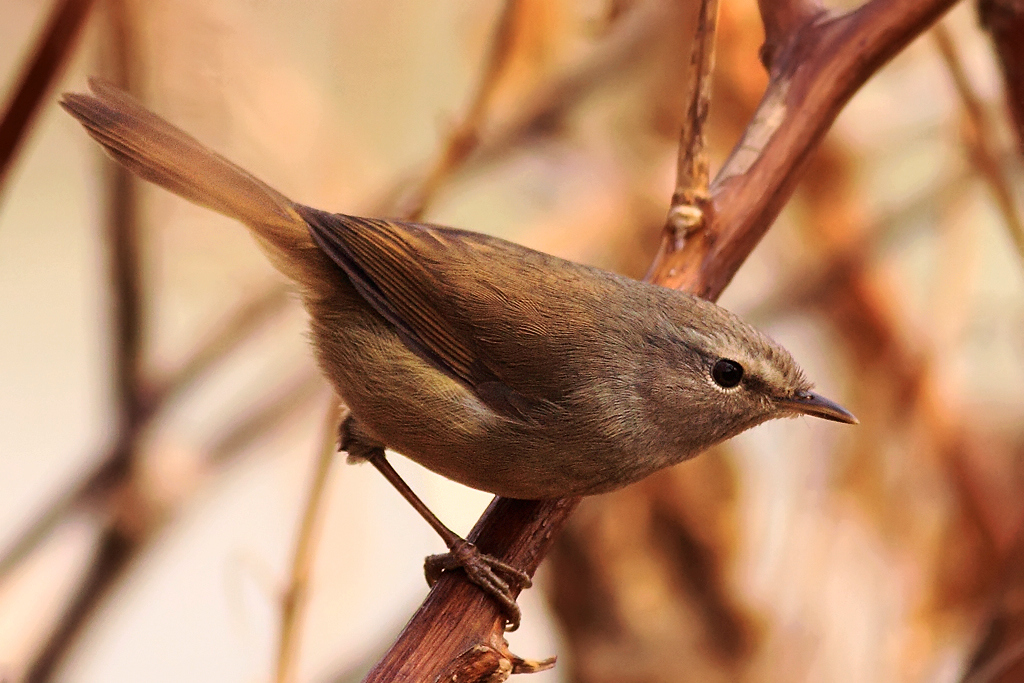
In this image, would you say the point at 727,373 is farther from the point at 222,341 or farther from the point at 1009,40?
the point at 222,341

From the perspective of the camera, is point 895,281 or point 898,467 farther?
point 895,281

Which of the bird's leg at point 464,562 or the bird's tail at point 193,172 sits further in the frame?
the bird's tail at point 193,172

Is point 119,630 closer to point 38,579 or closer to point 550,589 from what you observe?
point 38,579

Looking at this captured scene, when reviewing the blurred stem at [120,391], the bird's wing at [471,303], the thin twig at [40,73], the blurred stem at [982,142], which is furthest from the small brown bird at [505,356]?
the blurred stem at [982,142]

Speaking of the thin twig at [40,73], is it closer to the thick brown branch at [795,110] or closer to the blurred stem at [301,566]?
the blurred stem at [301,566]

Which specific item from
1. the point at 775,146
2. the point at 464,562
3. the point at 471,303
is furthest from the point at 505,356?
the point at 775,146

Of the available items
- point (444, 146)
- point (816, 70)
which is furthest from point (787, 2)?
point (444, 146)
